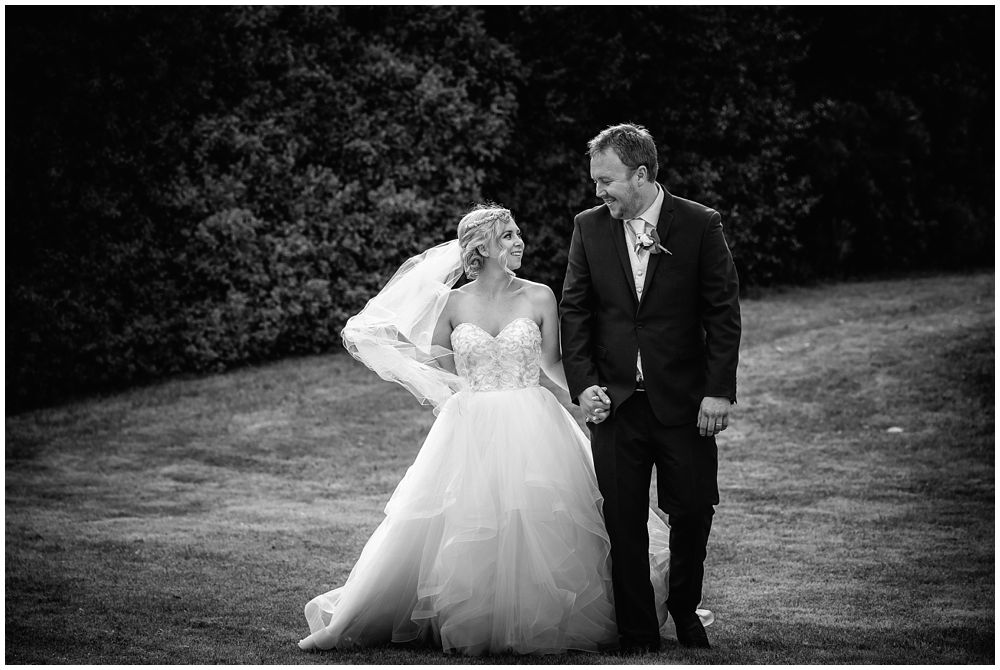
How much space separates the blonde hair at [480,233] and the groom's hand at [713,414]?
115cm

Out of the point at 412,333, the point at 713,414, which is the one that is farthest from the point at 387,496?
the point at 713,414

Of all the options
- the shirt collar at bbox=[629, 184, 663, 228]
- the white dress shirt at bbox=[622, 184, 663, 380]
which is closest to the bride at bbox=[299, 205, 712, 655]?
the white dress shirt at bbox=[622, 184, 663, 380]

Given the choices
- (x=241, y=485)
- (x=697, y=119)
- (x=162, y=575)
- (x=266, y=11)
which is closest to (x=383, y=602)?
(x=162, y=575)

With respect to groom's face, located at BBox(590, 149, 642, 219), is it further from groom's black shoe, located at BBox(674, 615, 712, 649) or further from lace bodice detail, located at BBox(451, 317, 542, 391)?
groom's black shoe, located at BBox(674, 615, 712, 649)

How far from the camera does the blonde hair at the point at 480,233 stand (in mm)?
5133

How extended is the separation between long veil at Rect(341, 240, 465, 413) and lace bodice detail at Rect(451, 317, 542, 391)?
0.13 meters

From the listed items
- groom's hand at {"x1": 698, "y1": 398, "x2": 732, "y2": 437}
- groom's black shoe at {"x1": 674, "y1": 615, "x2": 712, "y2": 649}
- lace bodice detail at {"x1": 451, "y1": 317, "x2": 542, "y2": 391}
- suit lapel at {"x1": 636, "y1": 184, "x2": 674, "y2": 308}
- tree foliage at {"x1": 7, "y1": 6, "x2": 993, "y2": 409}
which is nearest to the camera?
groom's hand at {"x1": 698, "y1": 398, "x2": 732, "y2": 437}

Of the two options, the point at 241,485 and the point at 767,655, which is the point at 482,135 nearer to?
the point at 241,485

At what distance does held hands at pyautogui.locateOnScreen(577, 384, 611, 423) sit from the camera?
183 inches

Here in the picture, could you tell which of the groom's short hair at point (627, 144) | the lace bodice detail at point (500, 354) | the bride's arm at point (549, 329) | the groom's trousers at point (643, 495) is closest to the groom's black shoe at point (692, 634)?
the groom's trousers at point (643, 495)

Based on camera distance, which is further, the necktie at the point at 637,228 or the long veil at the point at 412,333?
the long veil at the point at 412,333

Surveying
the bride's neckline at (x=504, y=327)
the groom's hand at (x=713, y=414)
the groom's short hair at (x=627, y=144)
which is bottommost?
the groom's hand at (x=713, y=414)

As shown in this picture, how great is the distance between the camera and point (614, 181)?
4.64 meters

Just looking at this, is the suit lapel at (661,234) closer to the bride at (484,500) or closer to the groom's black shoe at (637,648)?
the bride at (484,500)
